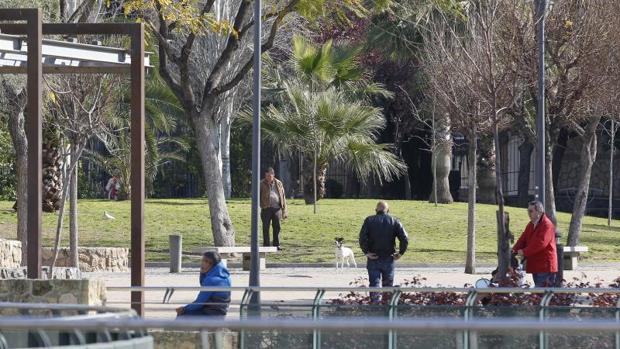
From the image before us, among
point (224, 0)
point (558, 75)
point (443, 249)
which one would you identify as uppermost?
point (224, 0)

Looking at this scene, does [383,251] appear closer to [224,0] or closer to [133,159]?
[133,159]

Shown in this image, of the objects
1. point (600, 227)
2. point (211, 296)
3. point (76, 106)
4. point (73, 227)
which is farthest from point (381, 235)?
point (600, 227)

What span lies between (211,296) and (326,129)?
24557 millimetres

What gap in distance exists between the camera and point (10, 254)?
23453 millimetres

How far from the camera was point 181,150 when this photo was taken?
4928cm

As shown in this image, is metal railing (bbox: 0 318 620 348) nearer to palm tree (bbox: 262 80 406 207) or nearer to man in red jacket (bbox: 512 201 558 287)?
man in red jacket (bbox: 512 201 558 287)

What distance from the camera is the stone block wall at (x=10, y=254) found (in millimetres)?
22906

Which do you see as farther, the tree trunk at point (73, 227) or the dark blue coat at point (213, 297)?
the tree trunk at point (73, 227)

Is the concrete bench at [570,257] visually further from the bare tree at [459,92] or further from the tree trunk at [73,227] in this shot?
the tree trunk at [73,227]

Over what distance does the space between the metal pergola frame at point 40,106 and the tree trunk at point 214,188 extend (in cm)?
1112

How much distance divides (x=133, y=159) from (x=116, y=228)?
1744cm

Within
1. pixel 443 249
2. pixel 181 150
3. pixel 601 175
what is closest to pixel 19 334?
pixel 443 249

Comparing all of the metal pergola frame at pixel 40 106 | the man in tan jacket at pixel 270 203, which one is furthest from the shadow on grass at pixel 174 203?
the metal pergola frame at pixel 40 106

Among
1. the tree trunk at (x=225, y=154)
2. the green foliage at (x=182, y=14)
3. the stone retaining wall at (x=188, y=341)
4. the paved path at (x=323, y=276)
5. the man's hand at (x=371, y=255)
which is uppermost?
the green foliage at (x=182, y=14)
